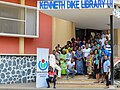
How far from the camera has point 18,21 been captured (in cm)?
1841

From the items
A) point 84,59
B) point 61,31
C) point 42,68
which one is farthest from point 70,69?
point 61,31

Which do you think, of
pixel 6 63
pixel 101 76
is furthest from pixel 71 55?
pixel 6 63

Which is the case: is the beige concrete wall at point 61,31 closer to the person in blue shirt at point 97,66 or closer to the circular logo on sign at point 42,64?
the person in blue shirt at point 97,66

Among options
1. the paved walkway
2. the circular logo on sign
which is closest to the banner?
the circular logo on sign

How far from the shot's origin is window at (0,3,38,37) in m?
17.7

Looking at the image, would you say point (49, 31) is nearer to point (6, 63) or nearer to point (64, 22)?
point (64, 22)

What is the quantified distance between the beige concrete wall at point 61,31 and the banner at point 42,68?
4.22 meters

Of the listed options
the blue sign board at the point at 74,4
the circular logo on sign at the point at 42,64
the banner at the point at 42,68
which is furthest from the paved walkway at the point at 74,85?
the blue sign board at the point at 74,4

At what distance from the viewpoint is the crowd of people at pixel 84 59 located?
16797 millimetres

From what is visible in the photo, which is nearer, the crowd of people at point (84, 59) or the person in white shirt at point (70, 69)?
the crowd of people at point (84, 59)

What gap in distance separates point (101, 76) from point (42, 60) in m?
3.43

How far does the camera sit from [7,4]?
17.7 meters

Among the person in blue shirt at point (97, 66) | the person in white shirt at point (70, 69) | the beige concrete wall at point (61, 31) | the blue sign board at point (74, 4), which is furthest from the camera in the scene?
the beige concrete wall at point (61, 31)

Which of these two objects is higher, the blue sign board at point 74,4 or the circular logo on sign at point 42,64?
the blue sign board at point 74,4
